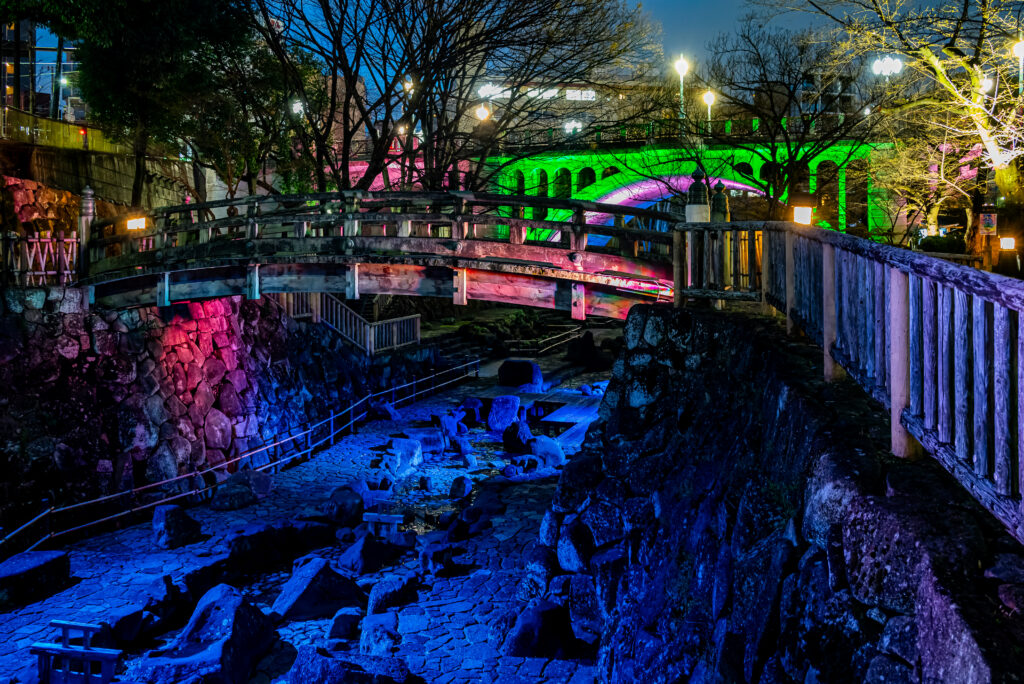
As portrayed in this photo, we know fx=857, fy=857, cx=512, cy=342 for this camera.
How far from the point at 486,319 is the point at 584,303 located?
2335 cm

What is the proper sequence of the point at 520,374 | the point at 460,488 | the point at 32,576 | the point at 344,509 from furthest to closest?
the point at 520,374, the point at 460,488, the point at 344,509, the point at 32,576

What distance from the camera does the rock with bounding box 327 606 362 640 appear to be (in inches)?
458

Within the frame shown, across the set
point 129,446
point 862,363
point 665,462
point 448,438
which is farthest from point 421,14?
point 862,363

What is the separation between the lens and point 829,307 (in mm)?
6875

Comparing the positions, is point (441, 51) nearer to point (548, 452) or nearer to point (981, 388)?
point (548, 452)

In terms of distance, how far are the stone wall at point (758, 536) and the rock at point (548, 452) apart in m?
6.52

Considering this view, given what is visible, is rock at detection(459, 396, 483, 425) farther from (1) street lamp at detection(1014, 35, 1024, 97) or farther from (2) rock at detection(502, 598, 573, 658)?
(1) street lamp at detection(1014, 35, 1024, 97)

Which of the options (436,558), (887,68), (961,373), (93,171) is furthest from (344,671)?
(887,68)

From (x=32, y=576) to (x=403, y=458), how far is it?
27.3 feet

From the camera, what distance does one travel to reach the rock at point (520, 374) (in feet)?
89.7

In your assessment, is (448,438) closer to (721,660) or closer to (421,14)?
(421,14)

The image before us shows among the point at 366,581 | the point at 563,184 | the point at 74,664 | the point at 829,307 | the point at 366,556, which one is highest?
the point at 563,184

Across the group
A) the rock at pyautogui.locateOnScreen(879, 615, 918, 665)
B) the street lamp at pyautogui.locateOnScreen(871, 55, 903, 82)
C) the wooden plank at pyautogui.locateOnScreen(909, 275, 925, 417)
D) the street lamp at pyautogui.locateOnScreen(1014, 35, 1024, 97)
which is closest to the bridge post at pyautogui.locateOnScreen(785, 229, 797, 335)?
the wooden plank at pyautogui.locateOnScreen(909, 275, 925, 417)

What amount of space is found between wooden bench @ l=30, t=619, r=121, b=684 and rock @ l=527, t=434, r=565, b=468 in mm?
11014
